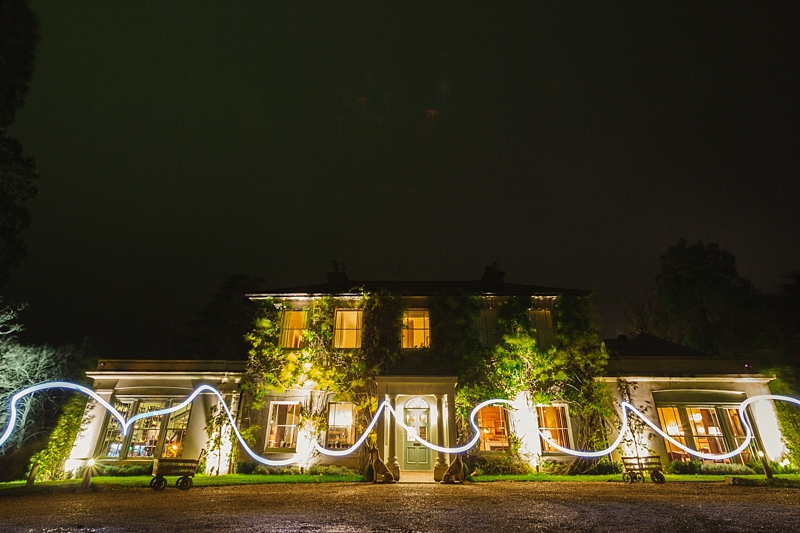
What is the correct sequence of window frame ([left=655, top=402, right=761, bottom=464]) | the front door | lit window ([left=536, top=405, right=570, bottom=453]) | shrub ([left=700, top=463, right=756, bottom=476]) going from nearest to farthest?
shrub ([left=700, top=463, right=756, bottom=476]) → the front door → window frame ([left=655, top=402, right=761, bottom=464]) → lit window ([left=536, top=405, right=570, bottom=453])

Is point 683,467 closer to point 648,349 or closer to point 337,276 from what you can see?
point 648,349

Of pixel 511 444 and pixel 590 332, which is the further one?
pixel 590 332

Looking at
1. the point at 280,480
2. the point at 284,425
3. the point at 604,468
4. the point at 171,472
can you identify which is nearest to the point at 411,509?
the point at 280,480

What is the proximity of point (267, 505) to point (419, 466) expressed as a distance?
7.08m

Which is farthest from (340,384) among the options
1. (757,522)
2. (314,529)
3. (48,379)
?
(48,379)

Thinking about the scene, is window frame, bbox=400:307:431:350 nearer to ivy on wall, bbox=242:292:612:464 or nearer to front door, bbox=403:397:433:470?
ivy on wall, bbox=242:292:612:464

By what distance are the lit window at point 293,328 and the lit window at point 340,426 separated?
294 centimetres

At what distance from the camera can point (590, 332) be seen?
52.7ft

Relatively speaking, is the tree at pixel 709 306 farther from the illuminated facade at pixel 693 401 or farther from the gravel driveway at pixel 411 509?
the gravel driveway at pixel 411 509

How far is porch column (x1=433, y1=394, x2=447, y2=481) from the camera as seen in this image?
12441mm

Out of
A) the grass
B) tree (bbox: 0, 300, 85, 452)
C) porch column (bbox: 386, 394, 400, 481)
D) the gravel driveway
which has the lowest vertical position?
the gravel driveway

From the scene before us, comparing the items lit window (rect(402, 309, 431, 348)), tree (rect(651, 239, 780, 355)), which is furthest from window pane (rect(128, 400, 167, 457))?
tree (rect(651, 239, 780, 355))

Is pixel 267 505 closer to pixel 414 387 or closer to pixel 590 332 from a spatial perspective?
pixel 414 387

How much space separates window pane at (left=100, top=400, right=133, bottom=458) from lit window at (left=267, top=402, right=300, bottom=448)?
5.51 metres
